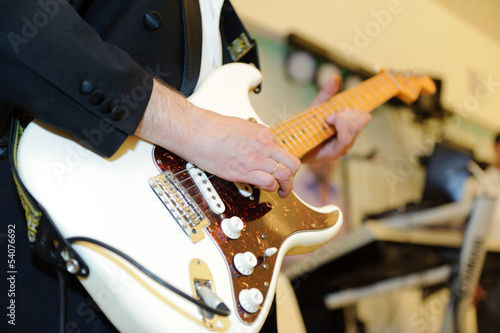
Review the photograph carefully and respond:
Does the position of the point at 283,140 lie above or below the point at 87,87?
below

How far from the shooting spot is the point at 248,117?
0.84 m

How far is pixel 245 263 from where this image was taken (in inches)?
23.9

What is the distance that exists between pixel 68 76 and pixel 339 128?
0.70m

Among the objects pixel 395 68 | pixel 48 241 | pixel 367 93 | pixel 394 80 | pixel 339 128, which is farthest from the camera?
pixel 395 68

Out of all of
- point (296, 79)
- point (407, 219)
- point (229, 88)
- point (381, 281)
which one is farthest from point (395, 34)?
point (229, 88)

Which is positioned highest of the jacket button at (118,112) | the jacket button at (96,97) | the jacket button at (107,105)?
the jacket button at (96,97)

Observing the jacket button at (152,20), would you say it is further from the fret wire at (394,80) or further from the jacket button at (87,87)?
the fret wire at (394,80)

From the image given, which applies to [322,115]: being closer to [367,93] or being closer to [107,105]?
[367,93]

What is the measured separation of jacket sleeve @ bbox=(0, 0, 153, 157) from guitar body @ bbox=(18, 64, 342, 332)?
5cm

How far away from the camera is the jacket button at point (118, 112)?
21.0 inches

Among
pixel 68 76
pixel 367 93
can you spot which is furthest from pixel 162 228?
pixel 367 93

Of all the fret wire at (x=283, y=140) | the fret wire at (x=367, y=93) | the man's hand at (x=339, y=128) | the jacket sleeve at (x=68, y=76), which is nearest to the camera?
the jacket sleeve at (x=68, y=76)

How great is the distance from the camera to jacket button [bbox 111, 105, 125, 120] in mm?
534

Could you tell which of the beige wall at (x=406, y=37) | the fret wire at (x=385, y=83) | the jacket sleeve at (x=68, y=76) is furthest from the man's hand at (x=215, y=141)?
the beige wall at (x=406, y=37)
